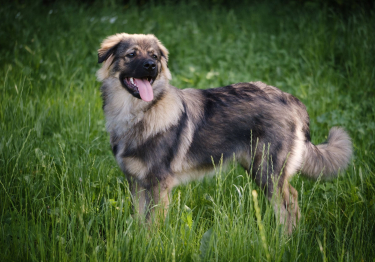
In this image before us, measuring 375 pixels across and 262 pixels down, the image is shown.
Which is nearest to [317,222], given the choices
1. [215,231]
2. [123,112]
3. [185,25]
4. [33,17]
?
[215,231]

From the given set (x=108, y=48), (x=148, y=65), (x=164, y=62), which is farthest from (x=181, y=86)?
(x=148, y=65)

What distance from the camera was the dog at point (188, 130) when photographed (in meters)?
2.75

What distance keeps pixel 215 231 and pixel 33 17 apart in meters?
6.38

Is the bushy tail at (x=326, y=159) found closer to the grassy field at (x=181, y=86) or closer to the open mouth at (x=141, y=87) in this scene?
the grassy field at (x=181, y=86)

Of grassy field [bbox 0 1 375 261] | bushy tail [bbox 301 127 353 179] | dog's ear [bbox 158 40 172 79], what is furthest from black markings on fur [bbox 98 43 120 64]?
bushy tail [bbox 301 127 353 179]

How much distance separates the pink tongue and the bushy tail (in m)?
1.43

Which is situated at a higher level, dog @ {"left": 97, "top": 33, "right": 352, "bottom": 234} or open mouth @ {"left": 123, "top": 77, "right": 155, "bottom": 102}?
open mouth @ {"left": 123, "top": 77, "right": 155, "bottom": 102}

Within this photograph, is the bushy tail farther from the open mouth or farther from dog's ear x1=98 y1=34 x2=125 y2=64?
dog's ear x1=98 y1=34 x2=125 y2=64

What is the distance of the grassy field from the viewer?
2.16 meters

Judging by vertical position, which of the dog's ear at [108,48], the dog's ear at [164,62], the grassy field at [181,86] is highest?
the dog's ear at [108,48]

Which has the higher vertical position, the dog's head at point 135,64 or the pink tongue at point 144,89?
the dog's head at point 135,64

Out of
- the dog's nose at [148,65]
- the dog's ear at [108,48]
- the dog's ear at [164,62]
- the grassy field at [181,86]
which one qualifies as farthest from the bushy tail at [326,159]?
the dog's ear at [108,48]

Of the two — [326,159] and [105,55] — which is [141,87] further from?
[326,159]

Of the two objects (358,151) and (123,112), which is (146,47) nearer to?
(123,112)
